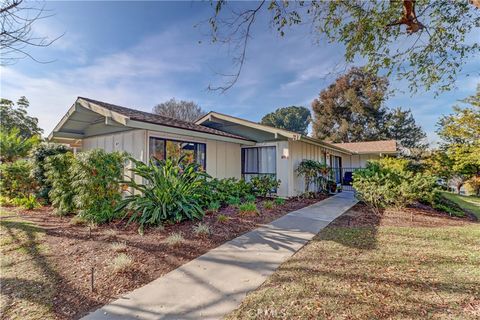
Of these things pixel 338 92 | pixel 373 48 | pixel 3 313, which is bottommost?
pixel 3 313

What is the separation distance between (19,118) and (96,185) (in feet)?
112

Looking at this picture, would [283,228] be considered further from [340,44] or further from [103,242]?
[340,44]

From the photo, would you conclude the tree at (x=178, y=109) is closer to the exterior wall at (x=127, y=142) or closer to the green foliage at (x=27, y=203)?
the exterior wall at (x=127, y=142)

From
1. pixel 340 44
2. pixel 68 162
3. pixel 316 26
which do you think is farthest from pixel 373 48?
pixel 68 162

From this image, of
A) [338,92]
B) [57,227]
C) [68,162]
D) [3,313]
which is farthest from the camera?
[338,92]

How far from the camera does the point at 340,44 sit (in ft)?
20.5

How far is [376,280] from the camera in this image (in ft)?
10.1

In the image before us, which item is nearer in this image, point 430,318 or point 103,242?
point 430,318

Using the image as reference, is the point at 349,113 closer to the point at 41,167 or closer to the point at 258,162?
the point at 258,162

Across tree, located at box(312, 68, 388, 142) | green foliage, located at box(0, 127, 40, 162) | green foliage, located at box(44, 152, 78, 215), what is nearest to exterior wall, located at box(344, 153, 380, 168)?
tree, located at box(312, 68, 388, 142)

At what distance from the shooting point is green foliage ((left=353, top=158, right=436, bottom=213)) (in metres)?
7.15

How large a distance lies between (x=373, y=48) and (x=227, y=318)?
22.5ft

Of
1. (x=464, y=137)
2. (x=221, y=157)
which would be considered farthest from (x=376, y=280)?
(x=464, y=137)

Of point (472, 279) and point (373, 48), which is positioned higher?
point (373, 48)
